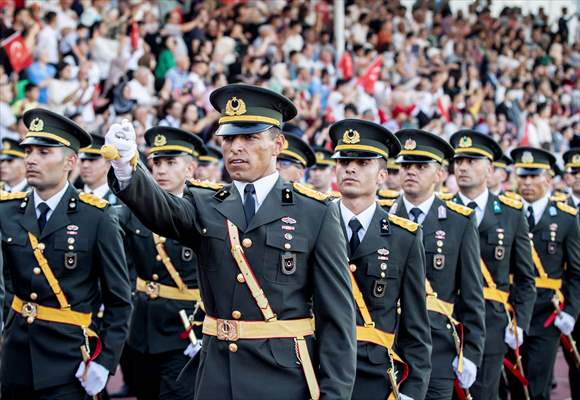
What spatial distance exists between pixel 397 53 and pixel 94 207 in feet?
49.1

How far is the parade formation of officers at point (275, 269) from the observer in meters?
3.91

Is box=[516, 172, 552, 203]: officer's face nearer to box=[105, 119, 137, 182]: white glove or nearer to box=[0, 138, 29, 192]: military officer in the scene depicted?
box=[0, 138, 29, 192]: military officer

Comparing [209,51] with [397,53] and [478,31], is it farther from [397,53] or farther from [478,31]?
[478,31]

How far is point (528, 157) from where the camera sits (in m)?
8.98

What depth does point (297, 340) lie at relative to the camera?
3936mm

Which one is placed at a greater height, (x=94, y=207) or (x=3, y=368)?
(x=94, y=207)

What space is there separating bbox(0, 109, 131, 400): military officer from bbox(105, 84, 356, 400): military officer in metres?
1.54

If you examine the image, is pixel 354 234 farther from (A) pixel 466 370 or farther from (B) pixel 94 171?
(B) pixel 94 171

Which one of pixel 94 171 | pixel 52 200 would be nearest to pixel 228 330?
pixel 52 200

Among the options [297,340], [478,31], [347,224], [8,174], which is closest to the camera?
[297,340]

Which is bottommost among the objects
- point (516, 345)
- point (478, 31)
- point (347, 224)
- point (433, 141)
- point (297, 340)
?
point (516, 345)

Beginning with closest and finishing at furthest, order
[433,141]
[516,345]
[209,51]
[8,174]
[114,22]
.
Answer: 1. [433,141]
2. [516,345]
3. [8,174]
4. [114,22]
5. [209,51]

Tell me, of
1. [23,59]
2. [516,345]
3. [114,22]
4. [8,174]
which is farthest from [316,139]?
[516,345]

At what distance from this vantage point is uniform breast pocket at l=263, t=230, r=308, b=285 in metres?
3.93
